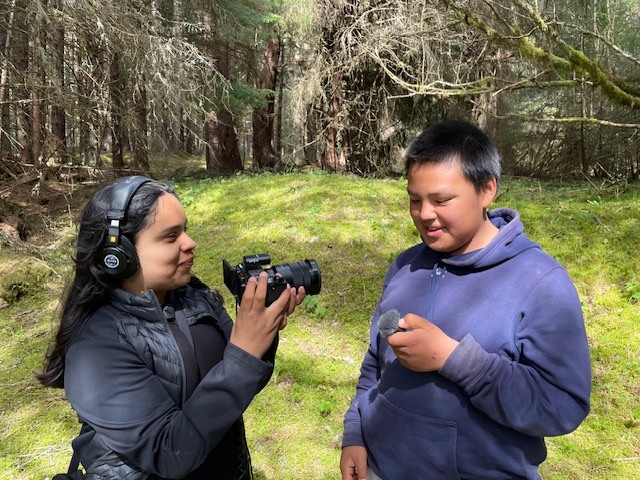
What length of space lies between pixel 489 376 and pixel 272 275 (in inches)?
30.2

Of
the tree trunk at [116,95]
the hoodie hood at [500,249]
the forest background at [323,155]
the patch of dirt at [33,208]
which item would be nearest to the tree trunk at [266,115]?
the forest background at [323,155]

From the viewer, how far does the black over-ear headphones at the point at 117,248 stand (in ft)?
4.53

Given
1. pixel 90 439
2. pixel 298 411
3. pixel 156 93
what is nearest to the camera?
pixel 90 439

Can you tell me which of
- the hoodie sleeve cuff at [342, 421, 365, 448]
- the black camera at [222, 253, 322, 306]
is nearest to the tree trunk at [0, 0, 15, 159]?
the black camera at [222, 253, 322, 306]

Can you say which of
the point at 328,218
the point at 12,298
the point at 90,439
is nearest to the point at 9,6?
the point at 12,298

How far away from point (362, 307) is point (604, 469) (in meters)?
2.49

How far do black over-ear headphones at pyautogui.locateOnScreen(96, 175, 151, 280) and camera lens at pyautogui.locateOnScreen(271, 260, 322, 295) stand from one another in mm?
496

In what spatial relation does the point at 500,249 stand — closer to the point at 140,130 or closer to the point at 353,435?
the point at 353,435

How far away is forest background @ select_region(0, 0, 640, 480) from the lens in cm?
349

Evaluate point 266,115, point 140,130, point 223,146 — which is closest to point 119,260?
point 140,130

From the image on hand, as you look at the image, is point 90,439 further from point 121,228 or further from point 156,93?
point 156,93

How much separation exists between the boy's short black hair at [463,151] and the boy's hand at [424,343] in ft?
1.76

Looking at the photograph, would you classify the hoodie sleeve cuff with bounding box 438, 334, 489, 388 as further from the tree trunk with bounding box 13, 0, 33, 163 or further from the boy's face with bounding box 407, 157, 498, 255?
the tree trunk with bounding box 13, 0, 33, 163

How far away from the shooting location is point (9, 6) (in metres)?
5.33
